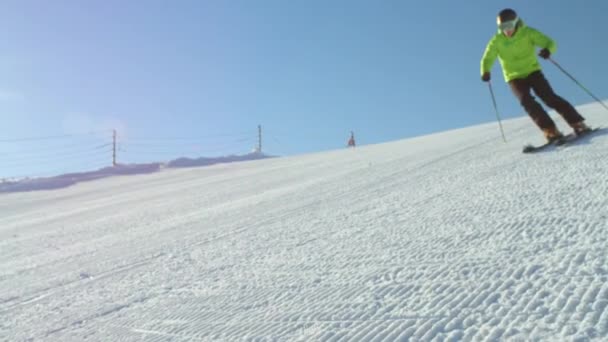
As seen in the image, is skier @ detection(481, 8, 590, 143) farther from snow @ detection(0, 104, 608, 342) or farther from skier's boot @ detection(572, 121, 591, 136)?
snow @ detection(0, 104, 608, 342)

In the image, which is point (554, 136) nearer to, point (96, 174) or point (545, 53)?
point (545, 53)

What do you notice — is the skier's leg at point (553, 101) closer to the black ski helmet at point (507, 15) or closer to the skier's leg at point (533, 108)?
the skier's leg at point (533, 108)

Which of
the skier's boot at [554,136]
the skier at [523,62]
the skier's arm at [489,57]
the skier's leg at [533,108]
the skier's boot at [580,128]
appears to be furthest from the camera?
the skier's arm at [489,57]

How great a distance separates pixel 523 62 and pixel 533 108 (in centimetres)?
55

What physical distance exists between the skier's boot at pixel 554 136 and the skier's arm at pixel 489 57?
1.03 m

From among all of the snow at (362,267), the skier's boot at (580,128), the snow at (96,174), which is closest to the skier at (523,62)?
the skier's boot at (580,128)

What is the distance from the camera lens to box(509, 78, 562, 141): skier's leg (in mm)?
5070

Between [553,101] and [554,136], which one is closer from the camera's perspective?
[554,136]

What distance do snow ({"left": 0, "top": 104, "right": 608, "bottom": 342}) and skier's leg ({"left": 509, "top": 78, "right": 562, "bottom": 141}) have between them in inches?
21.5

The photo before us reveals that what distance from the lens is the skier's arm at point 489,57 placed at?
5.66 metres

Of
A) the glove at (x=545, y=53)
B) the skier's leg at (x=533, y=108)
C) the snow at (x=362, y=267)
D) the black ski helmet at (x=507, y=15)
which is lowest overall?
the snow at (x=362, y=267)

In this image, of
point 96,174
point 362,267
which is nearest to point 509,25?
point 362,267

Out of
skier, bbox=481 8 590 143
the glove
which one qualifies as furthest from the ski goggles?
the glove

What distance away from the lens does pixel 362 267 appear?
7.52 ft
